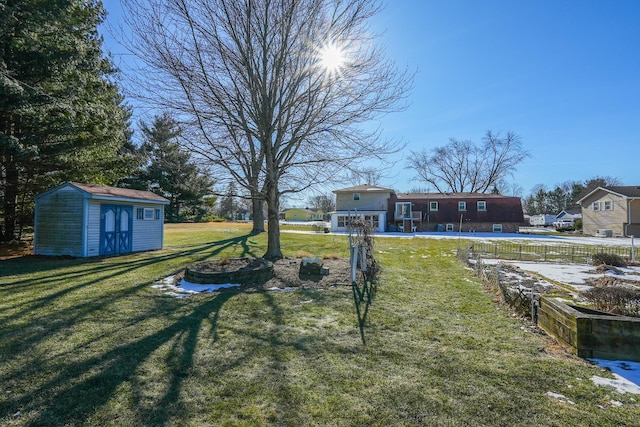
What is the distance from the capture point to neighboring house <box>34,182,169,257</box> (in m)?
11.8

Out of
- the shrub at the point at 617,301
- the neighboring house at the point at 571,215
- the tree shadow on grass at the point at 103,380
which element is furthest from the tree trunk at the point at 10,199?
the neighboring house at the point at 571,215

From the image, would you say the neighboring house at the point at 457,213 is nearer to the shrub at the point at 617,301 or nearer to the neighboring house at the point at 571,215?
the neighboring house at the point at 571,215

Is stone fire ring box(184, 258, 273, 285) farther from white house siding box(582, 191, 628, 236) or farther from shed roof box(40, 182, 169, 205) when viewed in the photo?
white house siding box(582, 191, 628, 236)

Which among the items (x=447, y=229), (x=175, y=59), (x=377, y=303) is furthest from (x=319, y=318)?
(x=447, y=229)

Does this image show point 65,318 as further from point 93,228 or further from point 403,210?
point 403,210

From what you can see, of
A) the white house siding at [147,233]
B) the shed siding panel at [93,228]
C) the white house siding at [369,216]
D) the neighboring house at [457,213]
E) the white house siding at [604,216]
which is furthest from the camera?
the white house siding at [369,216]

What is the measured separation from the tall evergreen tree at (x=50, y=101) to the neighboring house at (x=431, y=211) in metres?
22.5

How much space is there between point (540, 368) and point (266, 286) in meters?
5.58

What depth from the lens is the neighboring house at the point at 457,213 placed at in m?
32.0

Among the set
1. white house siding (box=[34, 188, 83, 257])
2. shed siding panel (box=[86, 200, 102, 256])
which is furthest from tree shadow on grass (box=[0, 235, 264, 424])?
shed siding panel (box=[86, 200, 102, 256])

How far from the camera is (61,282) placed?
7914 millimetres

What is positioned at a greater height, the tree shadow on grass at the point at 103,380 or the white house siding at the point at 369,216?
the white house siding at the point at 369,216

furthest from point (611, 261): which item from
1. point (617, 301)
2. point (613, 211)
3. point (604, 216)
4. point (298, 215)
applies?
point (298, 215)

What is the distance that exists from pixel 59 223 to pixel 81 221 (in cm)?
106
